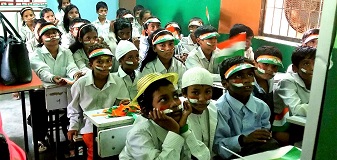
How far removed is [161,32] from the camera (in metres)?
3.39

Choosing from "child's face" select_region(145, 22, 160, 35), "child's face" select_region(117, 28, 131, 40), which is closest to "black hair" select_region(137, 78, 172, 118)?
"child's face" select_region(117, 28, 131, 40)

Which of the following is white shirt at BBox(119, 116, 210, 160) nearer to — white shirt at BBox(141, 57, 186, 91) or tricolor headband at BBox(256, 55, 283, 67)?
tricolor headband at BBox(256, 55, 283, 67)

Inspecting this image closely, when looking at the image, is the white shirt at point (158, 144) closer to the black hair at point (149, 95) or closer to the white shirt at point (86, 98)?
the black hair at point (149, 95)

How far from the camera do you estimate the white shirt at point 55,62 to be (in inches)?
128

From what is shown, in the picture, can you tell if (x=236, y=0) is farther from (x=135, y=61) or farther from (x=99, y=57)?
(x=99, y=57)

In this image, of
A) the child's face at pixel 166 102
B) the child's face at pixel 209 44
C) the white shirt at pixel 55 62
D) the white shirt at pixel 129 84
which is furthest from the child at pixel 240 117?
the white shirt at pixel 55 62

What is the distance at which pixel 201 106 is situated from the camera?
6.29 feet

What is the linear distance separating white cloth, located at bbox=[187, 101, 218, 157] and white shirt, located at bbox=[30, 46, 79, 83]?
64.8 inches

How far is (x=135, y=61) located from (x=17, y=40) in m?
0.92

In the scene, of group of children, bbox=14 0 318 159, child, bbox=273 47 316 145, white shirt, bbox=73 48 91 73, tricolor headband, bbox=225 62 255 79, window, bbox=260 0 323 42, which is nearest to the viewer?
group of children, bbox=14 0 318 159

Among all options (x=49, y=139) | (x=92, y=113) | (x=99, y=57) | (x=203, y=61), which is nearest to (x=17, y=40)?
(x=99, y=57)

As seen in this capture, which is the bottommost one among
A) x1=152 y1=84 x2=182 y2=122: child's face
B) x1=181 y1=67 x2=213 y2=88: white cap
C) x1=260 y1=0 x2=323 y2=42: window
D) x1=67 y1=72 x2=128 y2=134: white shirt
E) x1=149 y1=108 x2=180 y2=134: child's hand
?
x1=67 y1=72 x2=128 y2=134: white shirt

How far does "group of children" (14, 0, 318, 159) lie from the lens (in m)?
1.67

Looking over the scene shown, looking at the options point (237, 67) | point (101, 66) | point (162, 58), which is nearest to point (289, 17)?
point (162, 58)
